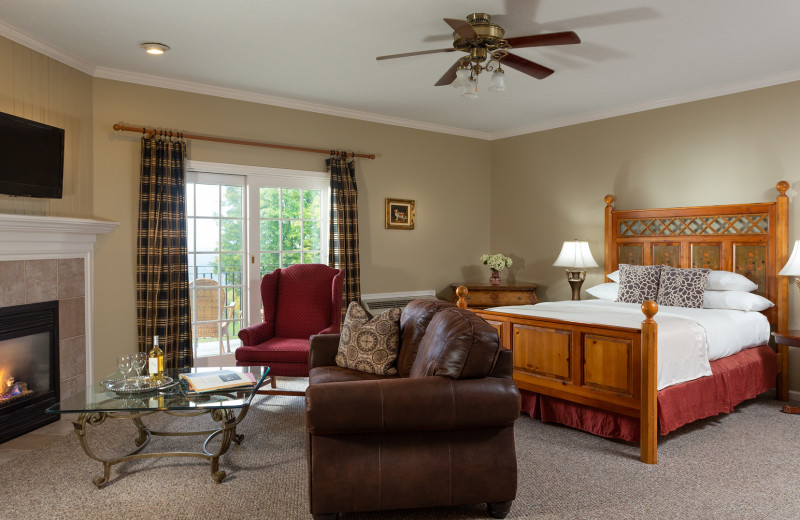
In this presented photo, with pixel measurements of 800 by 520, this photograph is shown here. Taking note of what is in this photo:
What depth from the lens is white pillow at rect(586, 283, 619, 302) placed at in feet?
16.7

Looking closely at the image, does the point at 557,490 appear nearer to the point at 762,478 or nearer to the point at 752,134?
the point at 762,478

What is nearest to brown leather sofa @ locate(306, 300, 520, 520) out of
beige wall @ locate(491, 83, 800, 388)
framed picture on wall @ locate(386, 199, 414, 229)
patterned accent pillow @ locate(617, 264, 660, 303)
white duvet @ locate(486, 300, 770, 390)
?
white duvet @ locate(486, 300, 770, 390)

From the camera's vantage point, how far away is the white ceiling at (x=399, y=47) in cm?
331

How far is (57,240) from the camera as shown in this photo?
3.96 m

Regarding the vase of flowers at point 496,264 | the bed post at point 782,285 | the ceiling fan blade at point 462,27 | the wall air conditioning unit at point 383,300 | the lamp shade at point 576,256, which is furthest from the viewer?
the vase of flowers at point 496,264

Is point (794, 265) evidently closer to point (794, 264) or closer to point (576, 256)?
point (794, 264)

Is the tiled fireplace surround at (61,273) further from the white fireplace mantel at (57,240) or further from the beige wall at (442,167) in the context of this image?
the beige wall at (442,167)

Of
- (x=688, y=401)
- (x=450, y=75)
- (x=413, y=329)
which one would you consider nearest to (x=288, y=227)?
(x=450, y=75)

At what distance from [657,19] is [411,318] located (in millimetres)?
2436

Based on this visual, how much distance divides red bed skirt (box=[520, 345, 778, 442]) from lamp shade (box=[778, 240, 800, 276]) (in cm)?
64

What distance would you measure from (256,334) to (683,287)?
3500mm

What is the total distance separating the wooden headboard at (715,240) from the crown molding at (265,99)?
2.11m

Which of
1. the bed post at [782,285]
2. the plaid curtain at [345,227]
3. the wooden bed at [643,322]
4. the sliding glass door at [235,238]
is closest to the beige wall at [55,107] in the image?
the sliding glass door at [235,238]

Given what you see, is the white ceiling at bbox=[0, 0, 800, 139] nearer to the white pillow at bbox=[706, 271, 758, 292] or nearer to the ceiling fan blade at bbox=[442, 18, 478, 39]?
the ceiling fan blade at bbox=[442, 18, 478, 39]
